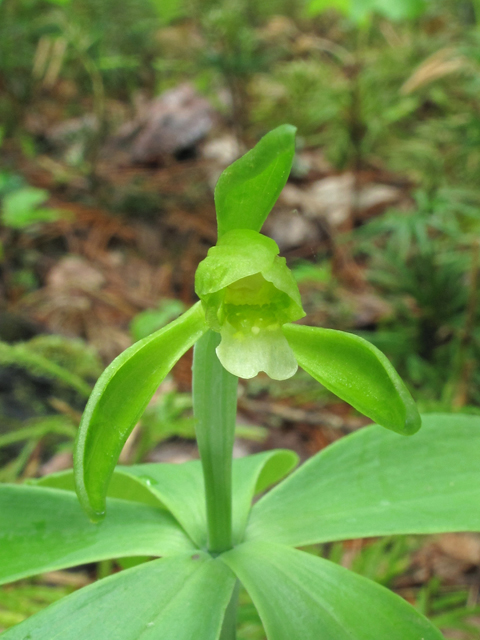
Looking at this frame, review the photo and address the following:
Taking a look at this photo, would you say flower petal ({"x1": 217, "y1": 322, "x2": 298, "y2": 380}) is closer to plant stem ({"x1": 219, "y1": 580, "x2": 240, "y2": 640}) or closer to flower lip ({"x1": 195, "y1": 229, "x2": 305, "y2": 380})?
flower lip ({"x1": 195, "y1": 229, "x2": 305, "y2": 380})

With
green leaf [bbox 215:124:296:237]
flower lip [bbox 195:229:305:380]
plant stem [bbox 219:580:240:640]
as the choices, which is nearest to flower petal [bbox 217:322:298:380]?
flower lip [bbox 195:229:305:380]

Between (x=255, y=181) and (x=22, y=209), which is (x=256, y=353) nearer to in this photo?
(x=255, y=181)

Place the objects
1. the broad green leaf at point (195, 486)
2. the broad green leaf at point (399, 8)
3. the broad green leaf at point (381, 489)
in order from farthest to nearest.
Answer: the broad green leaf at point (399, 8)
the broad green leaf at point (195, 486)
the broad green leaf at point (381, 489)

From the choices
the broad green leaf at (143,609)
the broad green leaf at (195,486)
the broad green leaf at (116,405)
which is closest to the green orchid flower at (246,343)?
the broad green leaf at (116,405)

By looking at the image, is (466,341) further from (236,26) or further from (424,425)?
(236,26)

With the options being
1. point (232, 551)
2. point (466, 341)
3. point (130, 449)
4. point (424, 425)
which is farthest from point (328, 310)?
point (232, 551)

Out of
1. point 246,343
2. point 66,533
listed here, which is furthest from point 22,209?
point 246,343

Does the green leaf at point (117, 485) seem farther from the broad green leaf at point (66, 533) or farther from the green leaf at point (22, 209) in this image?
the green leaf at point (22, 209)
